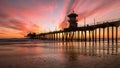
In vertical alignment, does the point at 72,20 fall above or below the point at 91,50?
above

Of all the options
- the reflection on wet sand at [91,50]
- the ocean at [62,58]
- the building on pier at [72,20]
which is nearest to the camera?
the ocean at [62,58]

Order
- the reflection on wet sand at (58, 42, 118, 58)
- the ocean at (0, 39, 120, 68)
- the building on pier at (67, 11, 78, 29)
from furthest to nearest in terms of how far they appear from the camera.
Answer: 1. the building on pier at (67, 11, 78, 29)
2. the reflection on wet sand at (58, 42, 118, 58)
3. the ocean at (0, 39, 120, 68)

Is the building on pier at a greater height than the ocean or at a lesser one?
greater

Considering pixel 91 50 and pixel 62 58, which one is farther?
pixel 91 50

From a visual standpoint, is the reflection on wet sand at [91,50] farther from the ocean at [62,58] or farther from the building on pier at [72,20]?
the building on pier at [72,20]

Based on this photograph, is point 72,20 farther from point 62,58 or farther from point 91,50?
point 62,58

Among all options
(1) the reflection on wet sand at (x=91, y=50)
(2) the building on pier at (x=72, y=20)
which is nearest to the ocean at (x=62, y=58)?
(1) the reflection on wet sand at (x=91, y=50)

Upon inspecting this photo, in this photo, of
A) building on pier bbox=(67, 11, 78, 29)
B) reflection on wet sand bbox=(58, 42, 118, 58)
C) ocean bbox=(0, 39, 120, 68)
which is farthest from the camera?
building on pier bbox=(67, 11, 78, 29)

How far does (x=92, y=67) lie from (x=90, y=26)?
37.0 m

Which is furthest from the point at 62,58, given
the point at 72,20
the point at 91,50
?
the point at 72,20

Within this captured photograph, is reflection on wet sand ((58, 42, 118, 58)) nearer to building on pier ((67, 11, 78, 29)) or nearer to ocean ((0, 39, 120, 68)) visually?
ocean ((0, 39, 120, 68))

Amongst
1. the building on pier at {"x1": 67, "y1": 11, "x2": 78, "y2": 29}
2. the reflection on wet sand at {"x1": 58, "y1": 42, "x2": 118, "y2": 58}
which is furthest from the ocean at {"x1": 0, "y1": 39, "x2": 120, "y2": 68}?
the building on pier at {"x1": 67, "y1": 11, "x2": 78, "y2": 29}

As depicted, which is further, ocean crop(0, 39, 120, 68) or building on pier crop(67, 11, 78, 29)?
building on pier crop(67, 11, 78, 29)

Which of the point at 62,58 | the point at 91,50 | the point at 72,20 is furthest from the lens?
the point at 72,20
